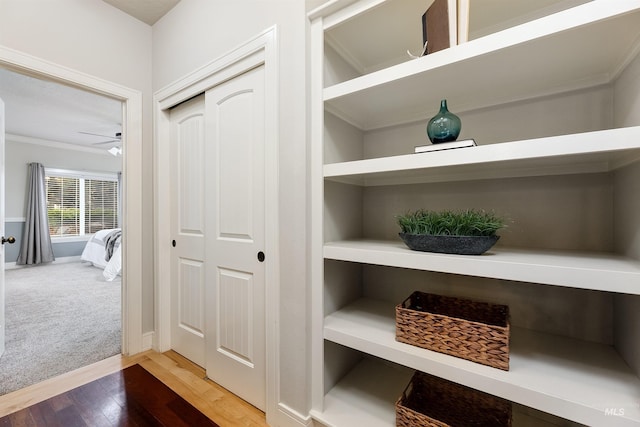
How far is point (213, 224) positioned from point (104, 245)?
4677 millimetres

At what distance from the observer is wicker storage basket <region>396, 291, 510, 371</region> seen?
3.00 feet

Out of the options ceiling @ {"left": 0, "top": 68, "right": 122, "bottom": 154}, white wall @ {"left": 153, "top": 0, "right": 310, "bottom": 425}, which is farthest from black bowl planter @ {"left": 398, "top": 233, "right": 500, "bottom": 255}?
ceiling @ {"left": 0, "top": 68, "right": 122, "bottom": 154}

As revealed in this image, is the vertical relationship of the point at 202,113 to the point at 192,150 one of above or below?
above

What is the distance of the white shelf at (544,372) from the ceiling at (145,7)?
245cm

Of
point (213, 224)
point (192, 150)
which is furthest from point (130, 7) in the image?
point (213, 224)

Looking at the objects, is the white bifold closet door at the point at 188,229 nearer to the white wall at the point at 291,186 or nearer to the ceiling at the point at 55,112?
the white wall at the point at 291,186

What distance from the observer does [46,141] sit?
214 inches

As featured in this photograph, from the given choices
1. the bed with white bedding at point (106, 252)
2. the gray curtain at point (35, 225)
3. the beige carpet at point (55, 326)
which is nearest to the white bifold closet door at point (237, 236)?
the beige carpet at point (55, 326)

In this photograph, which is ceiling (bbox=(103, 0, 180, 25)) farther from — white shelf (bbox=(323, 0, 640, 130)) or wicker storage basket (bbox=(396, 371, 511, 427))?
wicker storage basket (bbox=(396, 371, 511, 427))

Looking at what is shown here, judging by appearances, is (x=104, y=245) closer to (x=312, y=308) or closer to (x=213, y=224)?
(x=213, y=224)

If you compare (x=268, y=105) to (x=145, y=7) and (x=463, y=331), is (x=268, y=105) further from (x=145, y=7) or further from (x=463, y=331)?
(x=145, y=7)

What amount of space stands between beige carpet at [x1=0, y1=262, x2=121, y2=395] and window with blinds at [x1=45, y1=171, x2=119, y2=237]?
1800mm

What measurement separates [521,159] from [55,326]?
12.6ft

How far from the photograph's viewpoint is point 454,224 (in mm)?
1006
